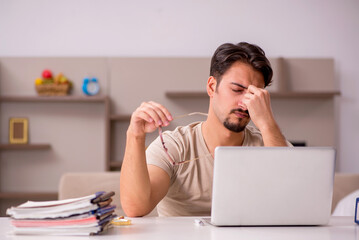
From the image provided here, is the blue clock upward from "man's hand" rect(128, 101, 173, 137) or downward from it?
upward

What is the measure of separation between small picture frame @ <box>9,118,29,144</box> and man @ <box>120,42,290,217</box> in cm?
262

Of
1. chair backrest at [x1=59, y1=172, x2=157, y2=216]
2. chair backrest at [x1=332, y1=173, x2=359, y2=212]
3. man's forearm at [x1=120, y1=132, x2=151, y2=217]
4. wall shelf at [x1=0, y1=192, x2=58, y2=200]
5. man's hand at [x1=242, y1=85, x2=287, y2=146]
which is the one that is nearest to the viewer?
man's forearm at [x1=120, y1=132, x2=151, y2=217]

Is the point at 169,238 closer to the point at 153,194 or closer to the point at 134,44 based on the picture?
the point at 153,194

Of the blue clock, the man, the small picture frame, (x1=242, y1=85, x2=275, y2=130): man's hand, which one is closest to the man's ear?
the man

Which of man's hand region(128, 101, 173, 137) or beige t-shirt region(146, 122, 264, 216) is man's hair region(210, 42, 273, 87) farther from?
man's hand region(128, 101, 173, 137)

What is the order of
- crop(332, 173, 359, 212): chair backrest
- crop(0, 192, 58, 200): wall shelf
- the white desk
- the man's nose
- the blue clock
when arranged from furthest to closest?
the blue clock < crop(0, 192, 58, 200): wall shelf < crop(332, 173, 359, 212): chair backrest < the man's nose < the white desk

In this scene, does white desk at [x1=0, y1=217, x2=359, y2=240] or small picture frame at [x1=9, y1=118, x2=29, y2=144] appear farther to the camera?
small picture frame at [x1=9, y1=118, x2=29, y2=144]

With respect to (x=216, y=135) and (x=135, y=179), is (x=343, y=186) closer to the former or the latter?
(x=216, y=135)

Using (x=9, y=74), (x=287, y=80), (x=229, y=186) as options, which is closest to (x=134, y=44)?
(x=9, y=74)

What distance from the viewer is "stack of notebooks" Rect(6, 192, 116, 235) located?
118 centimetres

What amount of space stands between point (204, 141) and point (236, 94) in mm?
231

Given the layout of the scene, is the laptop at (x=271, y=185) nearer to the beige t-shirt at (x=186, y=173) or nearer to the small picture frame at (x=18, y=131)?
the beige t-shirt at (x=186, y=173)

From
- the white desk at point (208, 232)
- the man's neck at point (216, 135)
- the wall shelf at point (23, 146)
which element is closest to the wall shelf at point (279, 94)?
the wall shelf at point (23, 146)

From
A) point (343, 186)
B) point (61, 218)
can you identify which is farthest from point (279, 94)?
point (61, 218)
